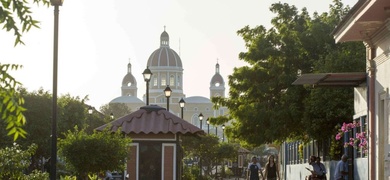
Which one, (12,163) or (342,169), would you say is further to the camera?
(342,169)

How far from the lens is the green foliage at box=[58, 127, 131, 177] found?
22.2 metres

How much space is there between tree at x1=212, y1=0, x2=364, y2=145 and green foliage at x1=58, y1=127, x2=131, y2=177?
605 inches

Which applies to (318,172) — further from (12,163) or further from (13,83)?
(13,83)

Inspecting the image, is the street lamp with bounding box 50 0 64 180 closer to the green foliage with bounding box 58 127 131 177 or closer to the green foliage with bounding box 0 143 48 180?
the green foliage with bounding box 0 143 48 180

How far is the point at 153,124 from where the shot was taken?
27.5 metres

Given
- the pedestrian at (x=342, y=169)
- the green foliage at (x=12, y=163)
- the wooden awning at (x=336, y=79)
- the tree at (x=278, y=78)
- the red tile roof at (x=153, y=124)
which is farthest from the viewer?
the tree at (x=278, y=78)

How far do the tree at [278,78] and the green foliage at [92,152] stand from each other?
15.4m

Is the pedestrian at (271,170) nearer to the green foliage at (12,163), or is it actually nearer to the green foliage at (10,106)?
the green foliage at (12,163)

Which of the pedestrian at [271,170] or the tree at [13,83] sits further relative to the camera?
the pedestrian at [271,170]

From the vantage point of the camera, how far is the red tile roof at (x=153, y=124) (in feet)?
88.8

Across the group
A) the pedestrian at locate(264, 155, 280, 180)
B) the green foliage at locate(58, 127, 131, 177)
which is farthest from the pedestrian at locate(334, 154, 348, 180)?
the green foliage at locate(58, 127, 131, 177)

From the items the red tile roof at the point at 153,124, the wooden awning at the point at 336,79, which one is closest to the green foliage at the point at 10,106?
the wooden awning at the point at 336,79

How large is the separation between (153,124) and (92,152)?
5515 mm

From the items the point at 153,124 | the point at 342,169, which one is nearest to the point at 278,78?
the point at 153,124
